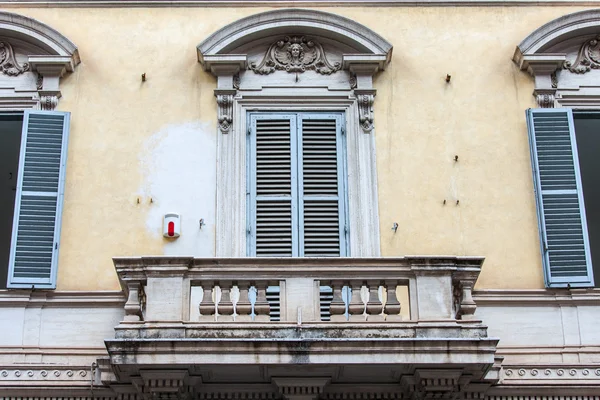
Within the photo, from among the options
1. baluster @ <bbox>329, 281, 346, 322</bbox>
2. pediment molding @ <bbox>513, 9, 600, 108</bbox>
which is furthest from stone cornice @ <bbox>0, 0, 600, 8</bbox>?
baluster @ <bbox>329, 281, 346, 322</bbox>

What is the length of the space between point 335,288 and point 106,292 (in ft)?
8.30

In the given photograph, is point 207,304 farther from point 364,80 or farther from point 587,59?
point 587,59

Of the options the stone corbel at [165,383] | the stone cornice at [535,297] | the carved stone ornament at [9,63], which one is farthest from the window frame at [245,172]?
the carved stone ornament at [9,63]

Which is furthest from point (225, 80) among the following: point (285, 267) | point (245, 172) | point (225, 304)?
point (225, 304)

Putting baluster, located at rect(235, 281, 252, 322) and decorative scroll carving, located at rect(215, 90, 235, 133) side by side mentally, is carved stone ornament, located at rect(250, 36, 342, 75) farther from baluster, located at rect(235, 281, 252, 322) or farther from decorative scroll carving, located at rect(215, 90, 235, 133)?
baluster, located at rect(235, 281, 252, 322)

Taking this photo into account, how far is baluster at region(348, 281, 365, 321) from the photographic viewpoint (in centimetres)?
1102

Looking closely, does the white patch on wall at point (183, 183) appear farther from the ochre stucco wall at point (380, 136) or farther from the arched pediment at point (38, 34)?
the arched pediment at point (38, 34)

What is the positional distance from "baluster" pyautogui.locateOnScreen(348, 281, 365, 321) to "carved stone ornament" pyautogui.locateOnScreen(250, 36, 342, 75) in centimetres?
319

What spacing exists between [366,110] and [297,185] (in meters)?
1.17

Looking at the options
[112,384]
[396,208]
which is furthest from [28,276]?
[396,208]

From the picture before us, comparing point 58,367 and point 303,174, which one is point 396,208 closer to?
point 303,174

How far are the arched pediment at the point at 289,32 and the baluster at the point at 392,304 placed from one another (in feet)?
10.4

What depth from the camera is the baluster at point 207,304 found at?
36.1ft

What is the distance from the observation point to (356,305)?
36.2ft
